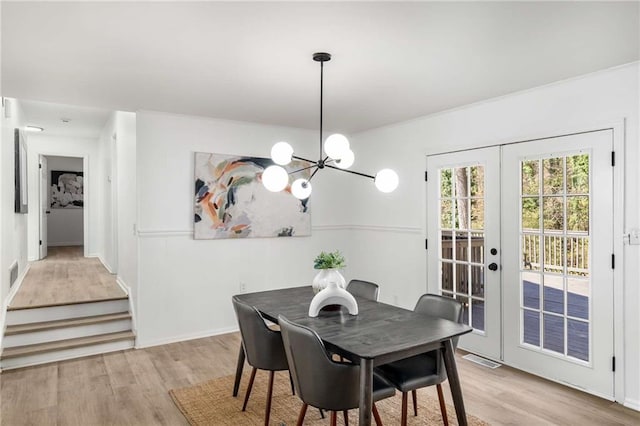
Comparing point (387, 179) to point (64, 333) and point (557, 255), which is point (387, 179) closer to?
point (557, 255)

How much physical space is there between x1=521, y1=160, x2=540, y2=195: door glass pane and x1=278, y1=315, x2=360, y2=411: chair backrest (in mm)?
2360

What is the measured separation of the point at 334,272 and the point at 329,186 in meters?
2.97

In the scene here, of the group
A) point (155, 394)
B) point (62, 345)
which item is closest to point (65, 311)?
point (62, 345)

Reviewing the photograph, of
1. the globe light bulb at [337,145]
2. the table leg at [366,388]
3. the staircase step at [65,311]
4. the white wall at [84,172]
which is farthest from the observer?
the white wall at [84,172]

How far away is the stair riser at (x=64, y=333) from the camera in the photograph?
12.6 feet

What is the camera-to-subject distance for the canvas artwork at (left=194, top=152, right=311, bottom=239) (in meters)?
4.55

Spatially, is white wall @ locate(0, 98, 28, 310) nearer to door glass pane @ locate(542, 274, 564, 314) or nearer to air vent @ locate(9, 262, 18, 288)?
air vent @ locate(9, 262, 18, 288)

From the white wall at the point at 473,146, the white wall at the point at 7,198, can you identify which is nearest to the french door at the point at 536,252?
the white wall at the point at 473,146

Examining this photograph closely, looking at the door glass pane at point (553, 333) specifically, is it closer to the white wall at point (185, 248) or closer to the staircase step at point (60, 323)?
the white wall at point (185, 248)

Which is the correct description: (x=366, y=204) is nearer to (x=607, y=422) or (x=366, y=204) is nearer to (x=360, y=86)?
(x=360, y=86)

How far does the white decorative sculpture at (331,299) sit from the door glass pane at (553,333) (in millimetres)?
1833

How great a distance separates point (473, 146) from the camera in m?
3.92

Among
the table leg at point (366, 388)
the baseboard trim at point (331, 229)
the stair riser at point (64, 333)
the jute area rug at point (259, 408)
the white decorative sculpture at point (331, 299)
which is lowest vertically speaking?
the jute area rug at point (259, 408)

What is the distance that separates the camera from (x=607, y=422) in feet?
8.82
